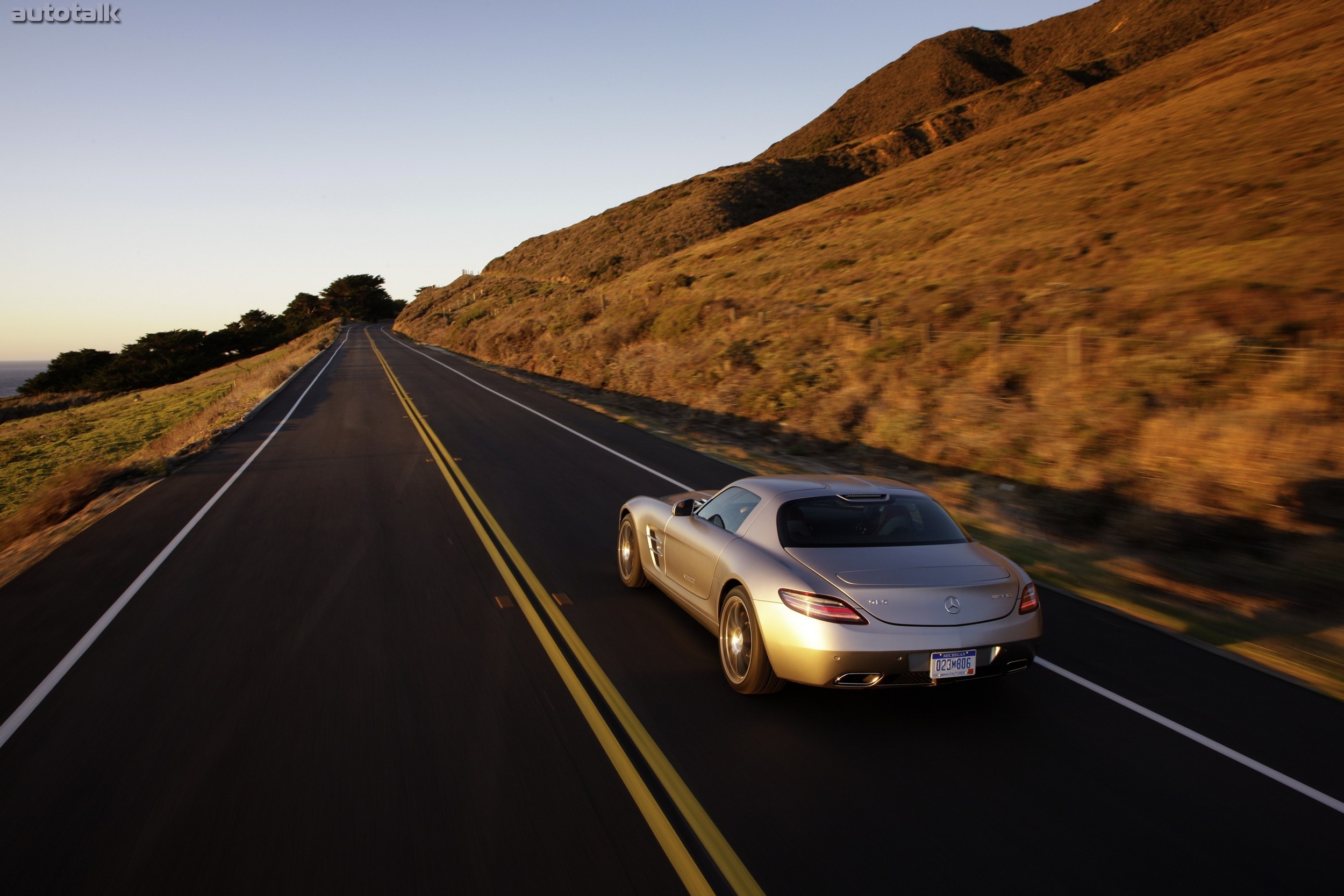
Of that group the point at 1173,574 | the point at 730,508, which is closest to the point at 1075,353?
the point at 1173,574

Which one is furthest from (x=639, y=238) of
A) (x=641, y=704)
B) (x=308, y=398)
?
(x=641, y=704)

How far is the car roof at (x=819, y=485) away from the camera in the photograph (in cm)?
561

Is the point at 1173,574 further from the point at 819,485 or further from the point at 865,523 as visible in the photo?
the point at 819,485

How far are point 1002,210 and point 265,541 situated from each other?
30629 mm

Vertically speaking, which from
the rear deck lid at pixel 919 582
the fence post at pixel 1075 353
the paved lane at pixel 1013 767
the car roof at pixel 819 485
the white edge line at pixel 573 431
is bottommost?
the white edge line at pixel 573 431

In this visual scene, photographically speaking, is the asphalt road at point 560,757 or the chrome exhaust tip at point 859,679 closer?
the asphalt road at point 560,757

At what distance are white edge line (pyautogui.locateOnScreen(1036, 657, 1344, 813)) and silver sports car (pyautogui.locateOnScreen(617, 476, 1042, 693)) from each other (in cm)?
84

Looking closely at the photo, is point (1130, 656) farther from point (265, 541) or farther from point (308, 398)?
point (308, 398)

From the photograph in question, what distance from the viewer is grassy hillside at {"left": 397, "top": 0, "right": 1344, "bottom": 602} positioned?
31.5 feet

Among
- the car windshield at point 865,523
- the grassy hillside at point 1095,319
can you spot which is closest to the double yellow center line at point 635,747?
the car windshield at point 865,523

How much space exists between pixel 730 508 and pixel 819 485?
666mm

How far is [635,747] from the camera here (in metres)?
4.40

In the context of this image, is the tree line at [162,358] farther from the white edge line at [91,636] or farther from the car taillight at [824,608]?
the car taillight at [824,608]

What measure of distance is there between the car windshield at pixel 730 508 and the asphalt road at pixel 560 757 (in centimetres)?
92
